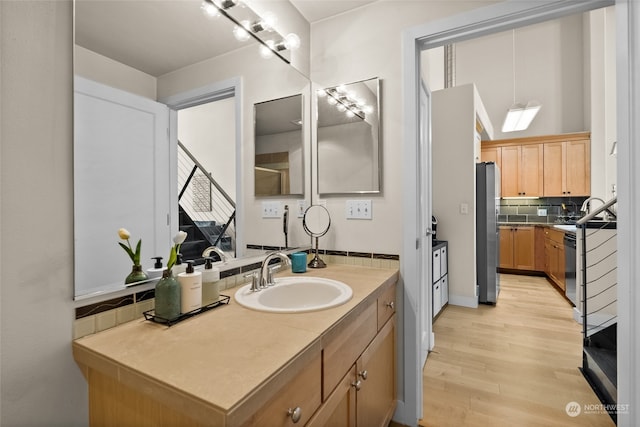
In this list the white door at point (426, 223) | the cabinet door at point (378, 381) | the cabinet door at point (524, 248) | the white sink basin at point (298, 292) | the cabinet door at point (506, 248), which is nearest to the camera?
the cabinet door at point (378, 381)

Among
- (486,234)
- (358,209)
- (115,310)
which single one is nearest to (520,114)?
(486,234)

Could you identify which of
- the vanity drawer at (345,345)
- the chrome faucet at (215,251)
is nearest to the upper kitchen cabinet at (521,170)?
the vanity drawer at (345,345)

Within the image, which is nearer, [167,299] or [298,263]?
[167,299]

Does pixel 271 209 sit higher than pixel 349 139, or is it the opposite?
pixel 349 139

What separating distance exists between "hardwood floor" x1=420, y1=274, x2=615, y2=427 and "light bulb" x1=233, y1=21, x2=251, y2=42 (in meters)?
2.28

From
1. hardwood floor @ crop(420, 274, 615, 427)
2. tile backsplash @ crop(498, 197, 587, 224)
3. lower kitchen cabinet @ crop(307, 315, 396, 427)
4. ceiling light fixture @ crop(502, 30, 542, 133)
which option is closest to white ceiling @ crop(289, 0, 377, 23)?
lower kitchen cabinet @ crop(307, 315, 396, 427)

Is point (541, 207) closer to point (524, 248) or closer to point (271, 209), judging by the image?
point (524, 248)

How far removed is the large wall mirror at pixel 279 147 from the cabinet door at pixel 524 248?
183 inches

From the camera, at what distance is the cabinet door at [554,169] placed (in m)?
5.17

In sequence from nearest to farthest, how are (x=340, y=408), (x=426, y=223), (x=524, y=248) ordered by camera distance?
(x=340, y=408)
(x=426, y=223)
(x=524, y=248)

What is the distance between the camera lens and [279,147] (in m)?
1.95

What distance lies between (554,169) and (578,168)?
319mm

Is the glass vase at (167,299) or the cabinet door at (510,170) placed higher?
the cabinet door at (510,170)

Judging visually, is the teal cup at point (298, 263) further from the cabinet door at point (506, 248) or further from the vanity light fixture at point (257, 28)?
the cabinet door at point (506, 248)
